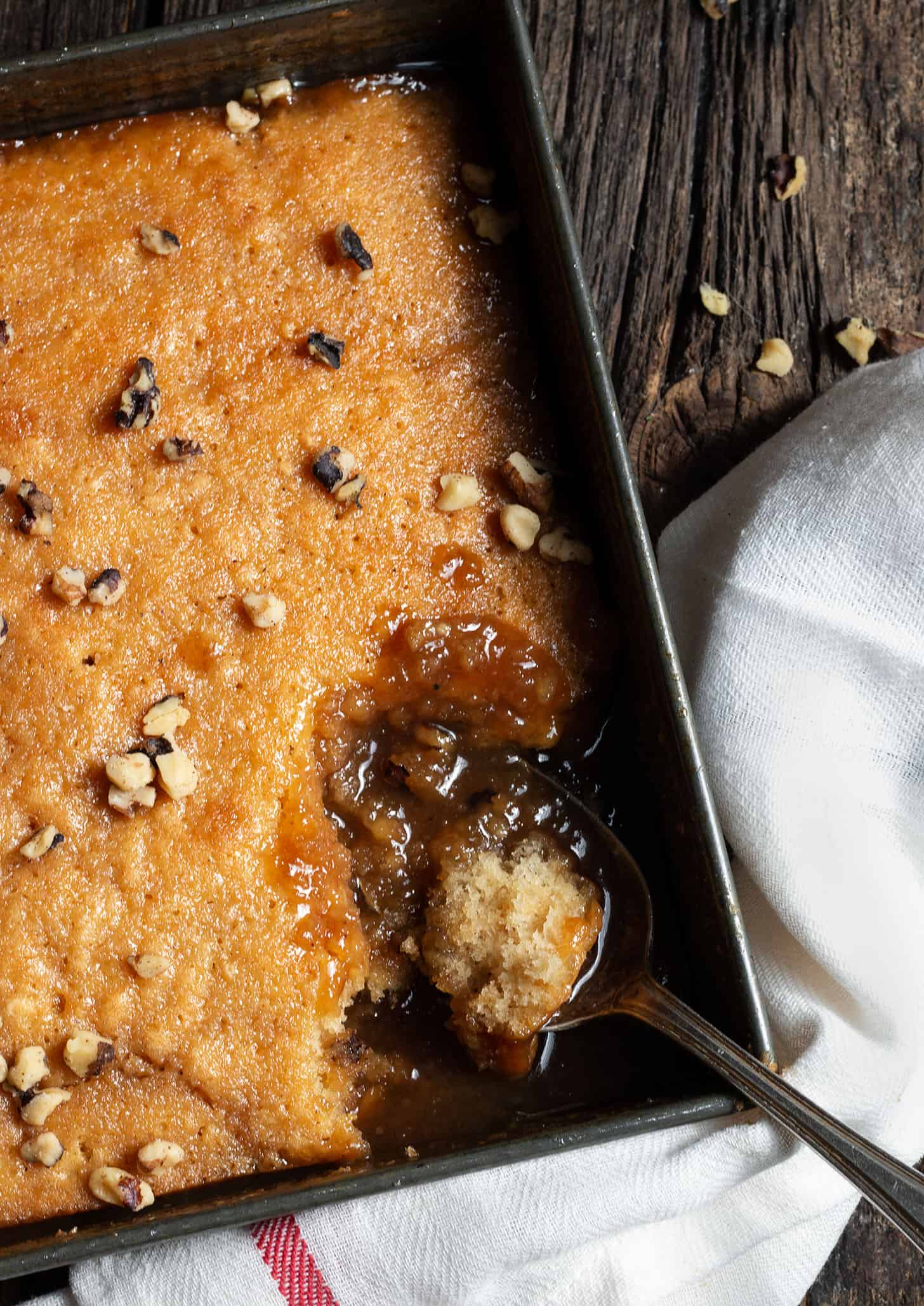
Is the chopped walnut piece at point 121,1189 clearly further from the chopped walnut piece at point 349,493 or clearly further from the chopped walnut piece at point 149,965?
the chopped walnut piece at point 349,493

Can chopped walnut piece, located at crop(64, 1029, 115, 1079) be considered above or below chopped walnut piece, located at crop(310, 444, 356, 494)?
below

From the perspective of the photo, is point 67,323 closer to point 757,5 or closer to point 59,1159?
point 59,1159

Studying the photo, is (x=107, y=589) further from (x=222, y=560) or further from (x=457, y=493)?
(x=457, y=493)

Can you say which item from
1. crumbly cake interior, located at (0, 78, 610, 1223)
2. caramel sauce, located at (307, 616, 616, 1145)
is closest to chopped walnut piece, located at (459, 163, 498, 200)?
crumbly cake interior, located at (0, 78, 610, 1223)

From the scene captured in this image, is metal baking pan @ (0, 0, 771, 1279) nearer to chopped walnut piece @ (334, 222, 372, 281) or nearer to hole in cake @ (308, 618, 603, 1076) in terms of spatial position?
hole in cake @ (308, 618, 603, 1076)

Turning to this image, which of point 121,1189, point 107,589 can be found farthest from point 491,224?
point 121,1189

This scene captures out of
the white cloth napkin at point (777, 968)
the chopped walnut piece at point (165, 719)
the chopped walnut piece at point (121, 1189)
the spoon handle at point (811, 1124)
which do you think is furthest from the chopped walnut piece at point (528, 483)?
the chopped walnut piece at point (121, 1189)
